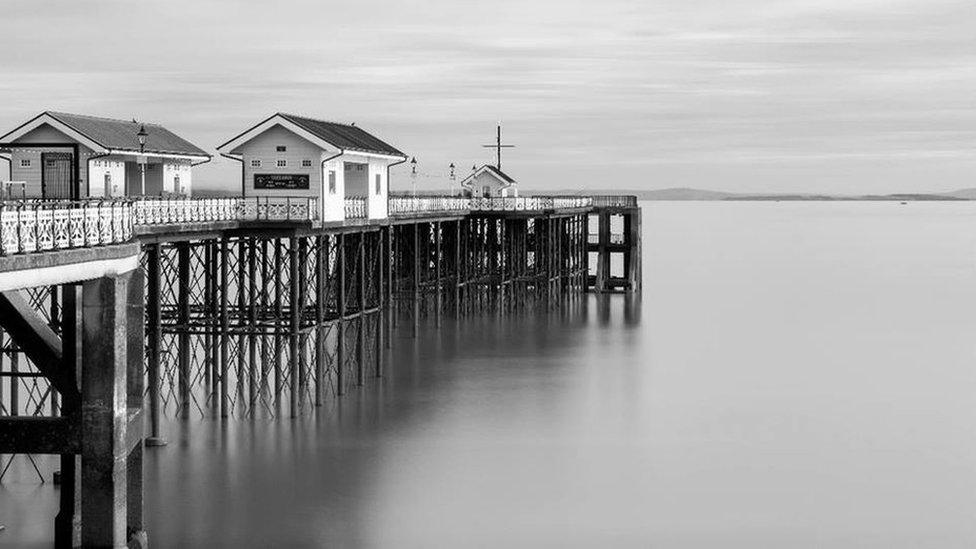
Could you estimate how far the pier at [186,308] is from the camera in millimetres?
17375

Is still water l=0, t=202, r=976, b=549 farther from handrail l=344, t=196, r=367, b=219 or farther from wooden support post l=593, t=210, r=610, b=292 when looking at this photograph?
wooden support post l=593, t=210, r=610, b=292

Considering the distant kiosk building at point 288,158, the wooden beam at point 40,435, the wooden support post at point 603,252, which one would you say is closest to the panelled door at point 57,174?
the distant kiosk building at point 288,158

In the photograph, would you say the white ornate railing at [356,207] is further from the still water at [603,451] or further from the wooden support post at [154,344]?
the wooden support post at [154,344]

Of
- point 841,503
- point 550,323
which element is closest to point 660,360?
point 550,323

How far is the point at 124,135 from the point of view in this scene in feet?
95.5

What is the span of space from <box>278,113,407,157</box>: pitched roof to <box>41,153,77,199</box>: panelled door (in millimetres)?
5200

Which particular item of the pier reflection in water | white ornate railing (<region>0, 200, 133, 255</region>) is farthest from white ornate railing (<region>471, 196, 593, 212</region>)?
white ornate railing (<region>0, 200, 133, 255</region>)

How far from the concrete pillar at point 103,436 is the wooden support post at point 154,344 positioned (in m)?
8.56

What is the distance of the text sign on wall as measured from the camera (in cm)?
3109

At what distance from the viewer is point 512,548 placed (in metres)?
21.1

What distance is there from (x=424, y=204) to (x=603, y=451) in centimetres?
1902

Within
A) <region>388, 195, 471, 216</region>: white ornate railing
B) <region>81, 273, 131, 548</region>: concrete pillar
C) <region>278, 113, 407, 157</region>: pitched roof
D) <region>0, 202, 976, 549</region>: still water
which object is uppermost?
<region>278, 113, 407, 157</region>: pitched roof

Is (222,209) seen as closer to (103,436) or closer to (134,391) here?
(134,391)

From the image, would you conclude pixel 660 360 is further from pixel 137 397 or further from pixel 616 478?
pixel 137 397
